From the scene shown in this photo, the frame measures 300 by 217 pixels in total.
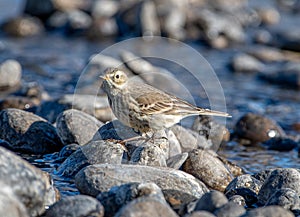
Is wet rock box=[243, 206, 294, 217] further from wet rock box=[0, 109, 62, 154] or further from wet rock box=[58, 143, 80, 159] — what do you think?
wet rock box=[0, 109, 62, 154]

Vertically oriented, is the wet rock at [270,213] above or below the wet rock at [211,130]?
above

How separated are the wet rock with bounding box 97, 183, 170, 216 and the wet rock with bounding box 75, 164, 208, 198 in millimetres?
325

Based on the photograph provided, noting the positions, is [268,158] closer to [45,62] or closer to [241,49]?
[45,62]

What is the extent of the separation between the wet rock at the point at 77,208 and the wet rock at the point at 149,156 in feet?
5.25

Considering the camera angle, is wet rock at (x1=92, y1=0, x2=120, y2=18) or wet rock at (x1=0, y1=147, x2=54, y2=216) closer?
wet rock at (x1=0, y1=147, x2=54, y2=216)

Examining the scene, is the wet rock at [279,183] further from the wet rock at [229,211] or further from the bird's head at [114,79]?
the bird's head at [114,79]

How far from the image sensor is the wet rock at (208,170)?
322 inches

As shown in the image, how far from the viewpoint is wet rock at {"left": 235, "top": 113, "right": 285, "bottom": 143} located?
1109 centimetres

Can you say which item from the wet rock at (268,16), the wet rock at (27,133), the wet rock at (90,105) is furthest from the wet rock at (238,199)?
the wet rock at (268,16)

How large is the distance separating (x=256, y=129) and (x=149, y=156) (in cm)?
390

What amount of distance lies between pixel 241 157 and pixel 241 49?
9657 millimetres

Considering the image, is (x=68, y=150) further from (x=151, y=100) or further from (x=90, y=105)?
(x=90, y=105)

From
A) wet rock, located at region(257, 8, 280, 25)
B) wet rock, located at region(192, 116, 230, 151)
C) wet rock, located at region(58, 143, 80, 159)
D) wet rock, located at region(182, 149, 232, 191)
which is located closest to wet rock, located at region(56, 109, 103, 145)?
wet rock, located at region(58, 143, 80, 159)

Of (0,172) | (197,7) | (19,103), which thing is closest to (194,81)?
(19,103)
